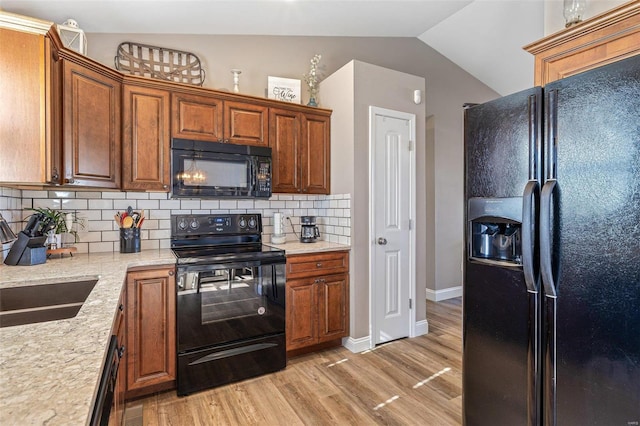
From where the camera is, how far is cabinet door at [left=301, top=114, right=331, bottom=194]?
10.2 feet

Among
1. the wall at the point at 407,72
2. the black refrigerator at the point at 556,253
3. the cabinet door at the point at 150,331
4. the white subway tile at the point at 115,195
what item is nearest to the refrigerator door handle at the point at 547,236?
the black refrigerator at the point at 556,253

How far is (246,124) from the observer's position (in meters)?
2.83

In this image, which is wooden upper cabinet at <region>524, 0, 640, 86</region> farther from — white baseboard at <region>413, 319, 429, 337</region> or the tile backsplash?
white baseboard at <region>413, 319, 429, 337</region>

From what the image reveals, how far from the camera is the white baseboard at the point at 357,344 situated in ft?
9.52

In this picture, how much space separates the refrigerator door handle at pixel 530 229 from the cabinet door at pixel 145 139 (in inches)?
91.6

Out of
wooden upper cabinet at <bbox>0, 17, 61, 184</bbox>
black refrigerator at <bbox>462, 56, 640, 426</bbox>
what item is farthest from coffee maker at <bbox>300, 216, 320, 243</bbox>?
wooden upper cabinet at <bbox>0, 17, 61, 184</bbox>

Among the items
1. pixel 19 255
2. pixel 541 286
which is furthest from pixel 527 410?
pixel 19 255

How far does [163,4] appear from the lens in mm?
2512

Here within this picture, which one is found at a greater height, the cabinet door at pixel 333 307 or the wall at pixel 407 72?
the wall at pixel 407 72

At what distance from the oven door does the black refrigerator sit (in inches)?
55.1

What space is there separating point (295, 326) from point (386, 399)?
87 centimetres

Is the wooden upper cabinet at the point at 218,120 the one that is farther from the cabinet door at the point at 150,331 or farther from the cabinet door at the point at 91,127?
the cabinet door at the point at 150,331

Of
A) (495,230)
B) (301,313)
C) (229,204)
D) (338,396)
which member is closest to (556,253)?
(495,230)

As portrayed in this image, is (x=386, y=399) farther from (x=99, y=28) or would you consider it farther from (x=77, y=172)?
(x=99, y=28)
